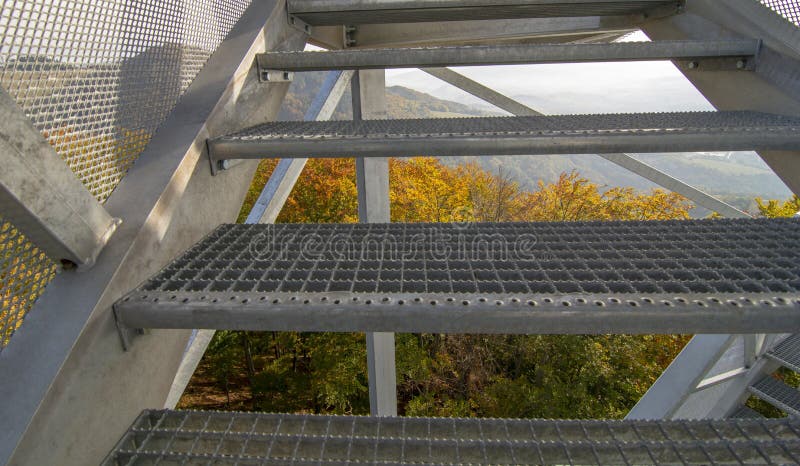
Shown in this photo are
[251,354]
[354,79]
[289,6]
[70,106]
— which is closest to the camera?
[70,106]

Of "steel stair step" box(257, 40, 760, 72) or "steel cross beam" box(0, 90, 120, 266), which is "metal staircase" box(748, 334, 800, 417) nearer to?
"steel stair step" box(257, 40, 760, 72)

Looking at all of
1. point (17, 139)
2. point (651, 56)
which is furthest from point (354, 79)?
point (17, 139)

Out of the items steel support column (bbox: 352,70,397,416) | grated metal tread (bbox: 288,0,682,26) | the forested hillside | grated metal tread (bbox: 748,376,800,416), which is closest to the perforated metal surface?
grated metal tread (bbox: 288,0,682,26)

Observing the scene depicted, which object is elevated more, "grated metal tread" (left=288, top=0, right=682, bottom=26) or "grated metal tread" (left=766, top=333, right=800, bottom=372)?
"grated metal tread" (left=288, top=0, right=682, bottom=26)

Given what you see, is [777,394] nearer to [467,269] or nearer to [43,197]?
[467,269]

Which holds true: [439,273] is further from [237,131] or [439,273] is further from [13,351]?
[237,131]

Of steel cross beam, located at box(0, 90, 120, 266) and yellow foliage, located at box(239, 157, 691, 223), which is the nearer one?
steel cross beam, located at box(0, 90, 120, 266)

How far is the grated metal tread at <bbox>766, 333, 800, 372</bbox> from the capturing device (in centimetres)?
331

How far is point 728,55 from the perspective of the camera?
211cm

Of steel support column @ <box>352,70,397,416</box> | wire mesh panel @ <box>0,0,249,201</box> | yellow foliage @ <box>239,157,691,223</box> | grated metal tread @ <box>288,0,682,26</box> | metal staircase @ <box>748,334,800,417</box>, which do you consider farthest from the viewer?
yellow foliage @ <box>239,157,691,223</box>

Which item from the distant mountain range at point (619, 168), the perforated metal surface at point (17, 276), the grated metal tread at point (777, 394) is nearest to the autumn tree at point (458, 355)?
the grated metal tread at point (777, 394)

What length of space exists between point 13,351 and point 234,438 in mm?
602

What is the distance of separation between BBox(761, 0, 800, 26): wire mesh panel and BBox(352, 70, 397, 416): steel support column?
352cm

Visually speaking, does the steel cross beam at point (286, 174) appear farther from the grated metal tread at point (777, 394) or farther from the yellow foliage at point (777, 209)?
the yellow foliage at point (777, 209)
